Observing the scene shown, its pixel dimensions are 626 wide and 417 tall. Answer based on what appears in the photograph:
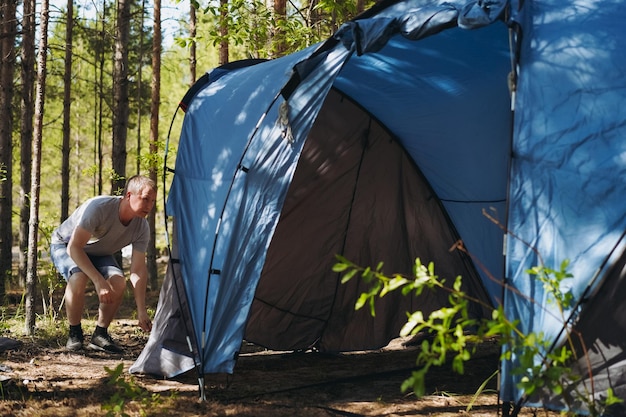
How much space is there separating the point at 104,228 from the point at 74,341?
0.93 m

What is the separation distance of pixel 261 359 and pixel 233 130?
193 centimetres

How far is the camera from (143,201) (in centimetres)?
513

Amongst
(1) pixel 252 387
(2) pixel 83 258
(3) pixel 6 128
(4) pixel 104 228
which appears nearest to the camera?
(1) pixel 252 387

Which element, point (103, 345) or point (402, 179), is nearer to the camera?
point (103, 345)

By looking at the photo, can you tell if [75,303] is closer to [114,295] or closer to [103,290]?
[114,295]

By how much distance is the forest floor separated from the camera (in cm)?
414

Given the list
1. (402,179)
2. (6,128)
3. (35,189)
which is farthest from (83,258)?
(6,128)

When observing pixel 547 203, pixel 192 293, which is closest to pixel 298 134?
pixel 192 293

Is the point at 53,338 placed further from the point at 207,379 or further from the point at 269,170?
the point at 269,170

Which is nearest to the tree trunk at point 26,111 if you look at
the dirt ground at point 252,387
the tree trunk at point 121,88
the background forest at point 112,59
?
the background forest at point 112,59

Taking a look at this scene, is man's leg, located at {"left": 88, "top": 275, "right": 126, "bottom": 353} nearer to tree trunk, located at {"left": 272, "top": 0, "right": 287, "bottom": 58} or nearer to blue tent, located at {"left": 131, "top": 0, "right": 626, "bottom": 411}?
blue tent, located at {"left": 131, "top": 0, "right": 626, "bottom": 411}

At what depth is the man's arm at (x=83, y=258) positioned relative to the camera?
17.2 feet

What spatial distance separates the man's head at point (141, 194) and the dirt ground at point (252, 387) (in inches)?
41.7

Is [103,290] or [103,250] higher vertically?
[103,250]
